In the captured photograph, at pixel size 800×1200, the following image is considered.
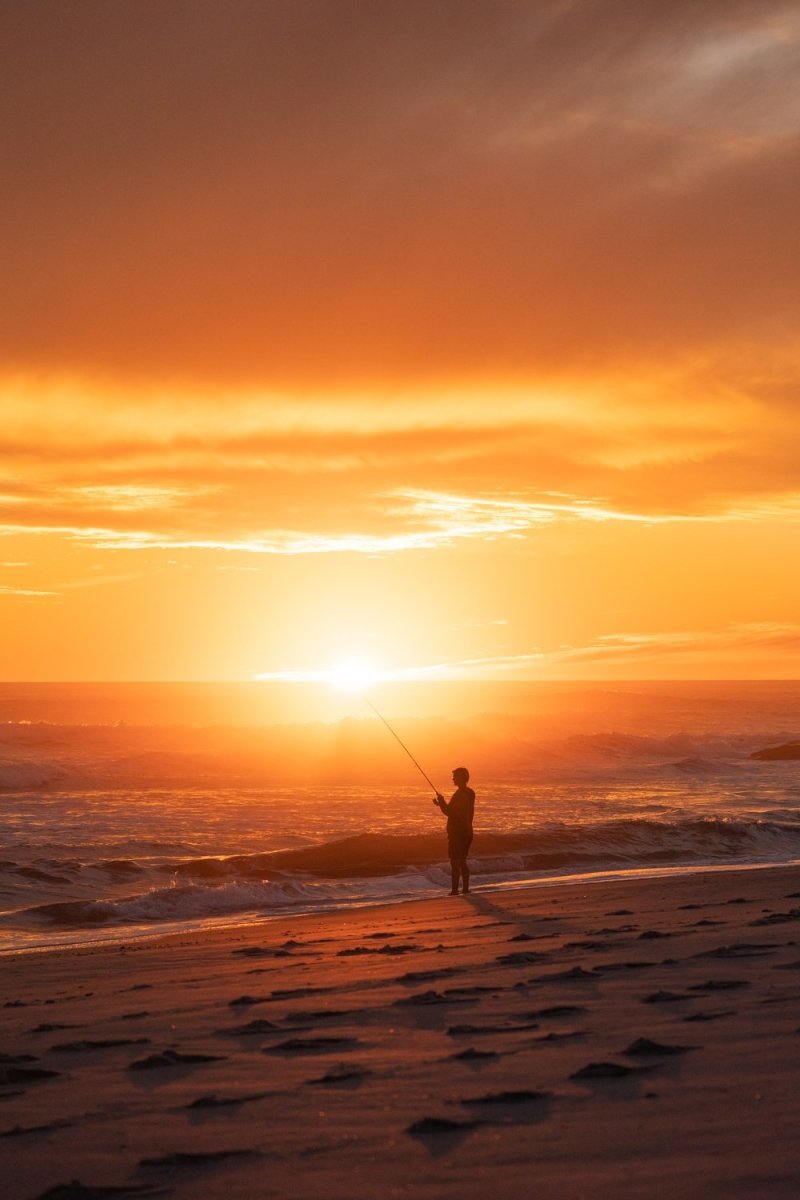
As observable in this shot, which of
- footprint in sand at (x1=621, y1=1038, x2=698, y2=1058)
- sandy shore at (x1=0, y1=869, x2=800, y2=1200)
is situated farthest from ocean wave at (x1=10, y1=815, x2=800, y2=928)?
footprint in sand at (x1=621, y1=1038, x2=698, y2=1058)

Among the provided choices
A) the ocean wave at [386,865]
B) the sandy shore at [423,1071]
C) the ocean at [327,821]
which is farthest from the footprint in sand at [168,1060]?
the ocean wave at [386,865]

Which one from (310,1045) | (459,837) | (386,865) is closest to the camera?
(310,1045)

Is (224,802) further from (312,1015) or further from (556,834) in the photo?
(312,1015)

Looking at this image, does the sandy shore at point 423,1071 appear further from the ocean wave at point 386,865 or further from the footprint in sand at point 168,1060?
the ocean wave at point 386,865

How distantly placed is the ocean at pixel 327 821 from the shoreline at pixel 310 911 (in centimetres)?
10

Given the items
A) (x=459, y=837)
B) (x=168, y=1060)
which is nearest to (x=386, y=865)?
(x=459, y=837)

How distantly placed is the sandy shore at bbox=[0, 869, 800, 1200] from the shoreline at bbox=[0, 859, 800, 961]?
293 cm

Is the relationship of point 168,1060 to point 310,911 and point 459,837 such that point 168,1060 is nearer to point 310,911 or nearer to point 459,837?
point 310,911

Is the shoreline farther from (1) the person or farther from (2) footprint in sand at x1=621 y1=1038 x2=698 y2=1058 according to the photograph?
(2) footprint in sand at x1=621 y1=1038 x2=698 y2=1058

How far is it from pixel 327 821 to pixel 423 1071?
72.9ft

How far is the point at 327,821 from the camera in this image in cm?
2734

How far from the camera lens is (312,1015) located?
7.11 meters

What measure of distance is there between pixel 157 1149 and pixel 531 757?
4722cm

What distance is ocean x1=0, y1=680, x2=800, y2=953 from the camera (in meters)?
17.0
